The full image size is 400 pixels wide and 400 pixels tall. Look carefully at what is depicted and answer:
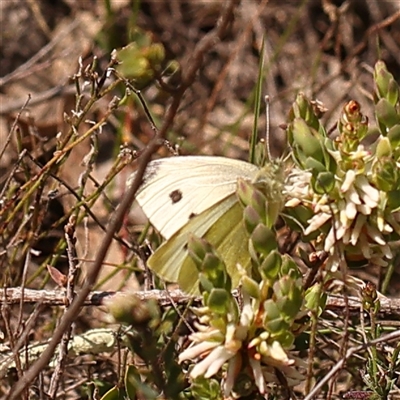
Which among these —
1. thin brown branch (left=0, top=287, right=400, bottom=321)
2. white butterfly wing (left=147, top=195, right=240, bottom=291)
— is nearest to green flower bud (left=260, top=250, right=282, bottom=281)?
white butterfly wing (left=147, top=195, right=240, bottom=291)

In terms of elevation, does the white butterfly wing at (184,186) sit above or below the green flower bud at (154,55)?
below

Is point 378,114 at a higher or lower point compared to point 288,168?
higher

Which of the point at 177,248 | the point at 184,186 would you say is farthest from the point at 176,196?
the point at 177,248

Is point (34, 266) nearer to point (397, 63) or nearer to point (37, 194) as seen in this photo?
point (37, 194)

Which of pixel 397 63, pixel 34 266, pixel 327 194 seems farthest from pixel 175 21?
pixel 327 194

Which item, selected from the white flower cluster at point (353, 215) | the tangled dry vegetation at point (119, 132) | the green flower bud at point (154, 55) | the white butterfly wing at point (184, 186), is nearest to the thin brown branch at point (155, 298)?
the tangled dry vegetation at point (119, 132)

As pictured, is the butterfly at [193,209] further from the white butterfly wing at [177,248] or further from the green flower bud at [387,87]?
the green flower bud at [387,87]

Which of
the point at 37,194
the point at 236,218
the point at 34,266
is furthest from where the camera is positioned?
the point at 34,266

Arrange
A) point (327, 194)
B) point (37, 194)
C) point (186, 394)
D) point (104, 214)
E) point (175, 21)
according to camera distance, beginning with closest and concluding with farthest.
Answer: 1. point (327, 194)
2. point (186, 394)
3. point (37, 194)
4. point (104, 214)
5. point (175, 21)
